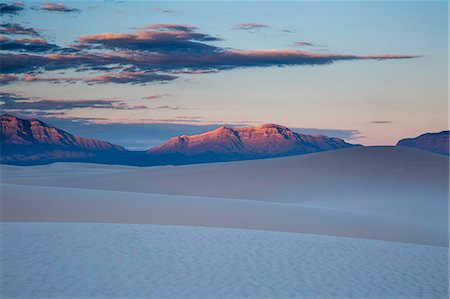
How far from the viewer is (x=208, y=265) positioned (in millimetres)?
11062

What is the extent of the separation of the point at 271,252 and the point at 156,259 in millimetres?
2541

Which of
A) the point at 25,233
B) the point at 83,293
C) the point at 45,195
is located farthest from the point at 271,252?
the point at 45,195

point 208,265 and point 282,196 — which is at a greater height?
point 208,265

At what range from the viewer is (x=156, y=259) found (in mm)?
11562

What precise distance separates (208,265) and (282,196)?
51.8 feet

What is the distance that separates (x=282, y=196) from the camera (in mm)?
26562

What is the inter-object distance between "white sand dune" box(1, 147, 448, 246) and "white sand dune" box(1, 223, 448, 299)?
7.53 feet

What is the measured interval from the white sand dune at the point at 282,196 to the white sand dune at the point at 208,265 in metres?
2.29

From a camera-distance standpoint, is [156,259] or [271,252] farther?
[271,252]

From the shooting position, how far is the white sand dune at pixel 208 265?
9.24 metres

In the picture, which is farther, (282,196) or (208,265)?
(282,196)

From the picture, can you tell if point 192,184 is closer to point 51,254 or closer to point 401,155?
point 401,155

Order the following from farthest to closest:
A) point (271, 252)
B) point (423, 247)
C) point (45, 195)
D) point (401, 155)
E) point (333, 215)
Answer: point (401, 155)
point (45, 195)
point (333, 215)
point (423, 247)
point (271, 252)

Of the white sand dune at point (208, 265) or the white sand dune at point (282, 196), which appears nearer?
the white sand dune at point (208, 265)
